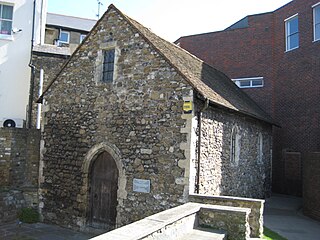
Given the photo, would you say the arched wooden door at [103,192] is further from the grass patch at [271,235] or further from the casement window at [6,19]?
the casement window at [6,19]

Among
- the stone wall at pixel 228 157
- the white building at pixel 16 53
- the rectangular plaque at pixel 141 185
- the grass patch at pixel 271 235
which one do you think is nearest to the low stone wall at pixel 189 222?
the grass patch at pixel 271 235

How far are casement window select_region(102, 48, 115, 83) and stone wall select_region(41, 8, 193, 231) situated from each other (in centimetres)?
23

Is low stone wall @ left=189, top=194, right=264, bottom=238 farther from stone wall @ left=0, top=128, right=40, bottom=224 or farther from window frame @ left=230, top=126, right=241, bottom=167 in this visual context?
stone wall @ left=0, top=128, right=40, bottom=224

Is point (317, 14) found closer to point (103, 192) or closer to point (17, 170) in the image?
point (103, 192)

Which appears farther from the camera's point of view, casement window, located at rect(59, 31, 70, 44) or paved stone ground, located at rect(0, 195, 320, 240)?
casement window, located at rect(59, 31, 70, 44)

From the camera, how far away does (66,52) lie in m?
19.2

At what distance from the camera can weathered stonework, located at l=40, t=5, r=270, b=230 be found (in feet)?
32.5

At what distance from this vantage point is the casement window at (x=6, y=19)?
19.3 metres

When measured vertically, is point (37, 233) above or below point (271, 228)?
below

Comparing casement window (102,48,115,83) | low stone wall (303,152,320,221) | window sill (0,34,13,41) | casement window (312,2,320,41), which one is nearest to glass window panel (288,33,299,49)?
casement window (312,2,320,41)

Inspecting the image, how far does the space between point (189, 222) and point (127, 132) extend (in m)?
4.51

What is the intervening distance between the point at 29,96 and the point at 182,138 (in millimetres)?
12253

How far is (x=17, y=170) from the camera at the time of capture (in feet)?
45.3

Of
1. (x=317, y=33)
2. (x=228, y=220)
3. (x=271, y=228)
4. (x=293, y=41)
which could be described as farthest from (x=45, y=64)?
(x=317, y=33)
